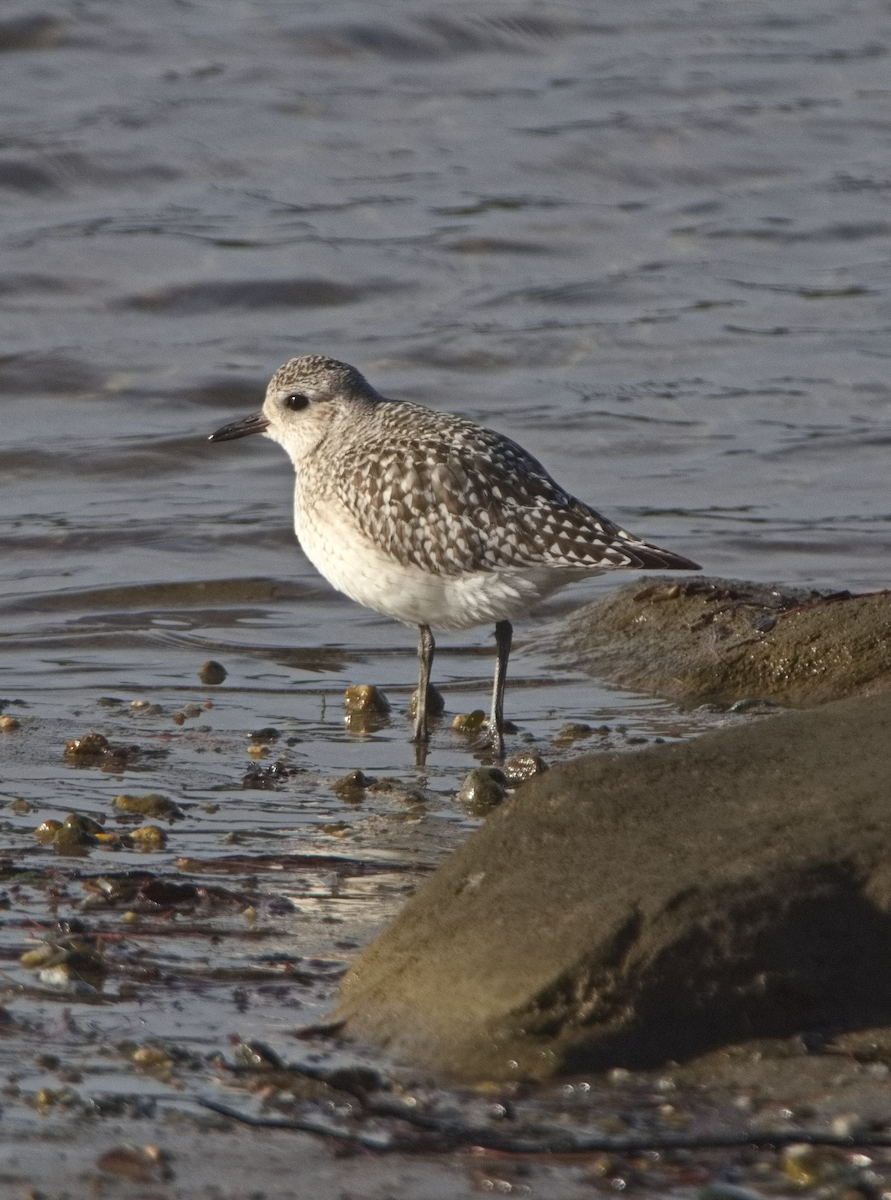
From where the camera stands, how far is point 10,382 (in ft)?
38.8

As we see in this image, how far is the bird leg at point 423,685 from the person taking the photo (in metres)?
6.67

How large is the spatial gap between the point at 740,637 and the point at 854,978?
369 cm

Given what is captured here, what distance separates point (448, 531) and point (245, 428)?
175cm

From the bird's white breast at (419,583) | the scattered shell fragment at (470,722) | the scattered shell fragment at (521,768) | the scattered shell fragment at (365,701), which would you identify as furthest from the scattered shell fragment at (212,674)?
the scattered shell fragment at (521,768)

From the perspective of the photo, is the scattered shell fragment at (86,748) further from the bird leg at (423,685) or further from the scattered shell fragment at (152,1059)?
the scattered shell fragment at (152,1059)

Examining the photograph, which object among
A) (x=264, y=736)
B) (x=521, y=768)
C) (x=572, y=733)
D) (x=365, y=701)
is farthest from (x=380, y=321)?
(x=521, y=768)

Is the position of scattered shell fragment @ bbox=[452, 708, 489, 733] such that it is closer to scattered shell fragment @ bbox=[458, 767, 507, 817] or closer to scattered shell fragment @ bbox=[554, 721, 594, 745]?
scattered shell fragment @ bbox=[554, 721, 594, 745]

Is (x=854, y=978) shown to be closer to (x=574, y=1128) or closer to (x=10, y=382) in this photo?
(x=574, y=1128)

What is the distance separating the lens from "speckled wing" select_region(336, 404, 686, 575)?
6426 mm

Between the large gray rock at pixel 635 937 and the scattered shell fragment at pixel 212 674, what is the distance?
11.6ft

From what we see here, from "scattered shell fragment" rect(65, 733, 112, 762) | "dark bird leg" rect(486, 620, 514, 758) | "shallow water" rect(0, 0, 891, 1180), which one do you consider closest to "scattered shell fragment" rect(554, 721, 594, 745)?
"shallow water" rect(0, 0, 891, 1180)

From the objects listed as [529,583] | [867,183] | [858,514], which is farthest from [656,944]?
[867,183]

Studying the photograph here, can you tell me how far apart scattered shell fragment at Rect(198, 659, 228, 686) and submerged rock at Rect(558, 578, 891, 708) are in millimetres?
1475

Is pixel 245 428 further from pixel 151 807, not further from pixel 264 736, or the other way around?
pixel 151 807
